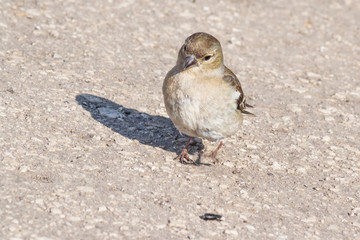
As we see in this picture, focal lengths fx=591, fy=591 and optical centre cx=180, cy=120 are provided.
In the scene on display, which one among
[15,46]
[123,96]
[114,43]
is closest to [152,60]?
[114,43]

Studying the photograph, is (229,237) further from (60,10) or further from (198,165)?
(60,10)

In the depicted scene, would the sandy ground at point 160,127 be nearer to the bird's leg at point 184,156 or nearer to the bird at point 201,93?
the bird's leg at point 184,156

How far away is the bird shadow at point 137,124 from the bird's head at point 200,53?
102cm

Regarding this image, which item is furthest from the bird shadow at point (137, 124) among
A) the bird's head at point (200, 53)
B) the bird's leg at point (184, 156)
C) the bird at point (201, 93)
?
the bird's head at point (200, 53)

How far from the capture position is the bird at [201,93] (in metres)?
5.70

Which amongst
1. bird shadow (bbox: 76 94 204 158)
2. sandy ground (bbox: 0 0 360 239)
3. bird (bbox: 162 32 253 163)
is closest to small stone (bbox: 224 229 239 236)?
sandy ground (bbox: 0 0 360 239)

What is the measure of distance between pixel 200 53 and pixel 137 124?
1350mm

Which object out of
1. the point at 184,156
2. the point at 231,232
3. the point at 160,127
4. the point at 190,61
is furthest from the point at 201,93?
the point at 231,232

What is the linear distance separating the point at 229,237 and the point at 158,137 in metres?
2.02

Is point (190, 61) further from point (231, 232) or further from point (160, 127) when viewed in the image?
point (231, 232)

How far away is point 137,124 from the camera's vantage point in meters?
6.66

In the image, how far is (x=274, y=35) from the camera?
9836 mm

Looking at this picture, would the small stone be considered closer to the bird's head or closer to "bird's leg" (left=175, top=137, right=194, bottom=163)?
"bird's leg" (left=175, top=137, right=194, bottom=163)

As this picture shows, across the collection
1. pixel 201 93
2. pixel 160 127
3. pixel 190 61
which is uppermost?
pixel 190 61
